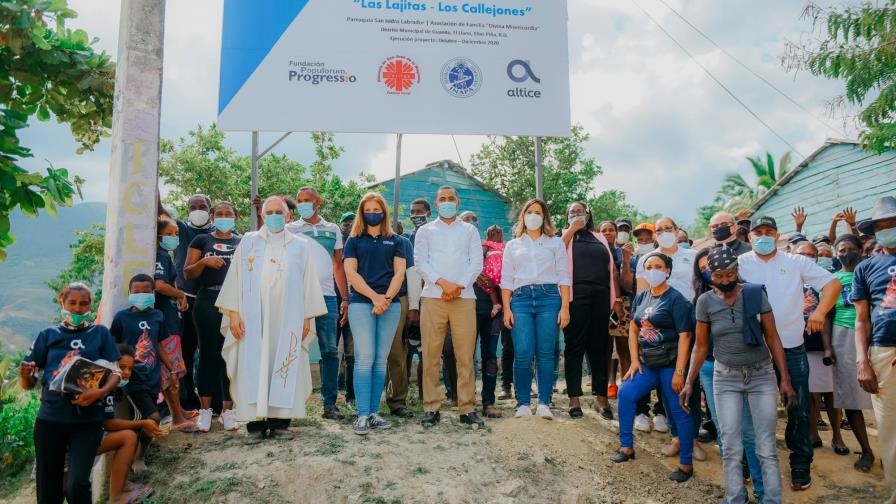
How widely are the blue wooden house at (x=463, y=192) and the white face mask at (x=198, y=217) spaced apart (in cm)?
1009

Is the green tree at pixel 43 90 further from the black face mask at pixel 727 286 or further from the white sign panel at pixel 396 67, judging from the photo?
the black face mask at pixel 727 286

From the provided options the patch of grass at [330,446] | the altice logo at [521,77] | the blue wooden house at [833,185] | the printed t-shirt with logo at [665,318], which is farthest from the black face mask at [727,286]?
the blue wooden house at [833,185]

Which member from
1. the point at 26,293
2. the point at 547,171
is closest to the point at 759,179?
the point at 547,171

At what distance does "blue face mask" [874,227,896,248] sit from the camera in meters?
4.43

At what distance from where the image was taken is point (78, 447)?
3.85 meters

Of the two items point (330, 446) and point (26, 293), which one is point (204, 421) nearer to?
point (330, 446)

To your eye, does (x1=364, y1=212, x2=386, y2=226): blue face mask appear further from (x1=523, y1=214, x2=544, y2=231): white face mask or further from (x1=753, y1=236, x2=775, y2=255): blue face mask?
(x1=753, y1=236, x2=775, y2=255): blue face mask

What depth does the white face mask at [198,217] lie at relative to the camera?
18.0ft

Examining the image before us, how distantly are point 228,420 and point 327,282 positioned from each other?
4.91 feet

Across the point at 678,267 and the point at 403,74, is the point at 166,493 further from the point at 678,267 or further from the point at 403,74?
the point at 403,74

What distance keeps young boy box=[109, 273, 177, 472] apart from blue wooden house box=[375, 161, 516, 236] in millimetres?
11137

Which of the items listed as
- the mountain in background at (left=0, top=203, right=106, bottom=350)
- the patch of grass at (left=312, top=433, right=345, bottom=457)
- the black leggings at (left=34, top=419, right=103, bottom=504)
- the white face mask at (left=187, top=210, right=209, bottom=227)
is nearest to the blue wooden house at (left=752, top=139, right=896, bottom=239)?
the patch of grass at (left=312, top=433, right=345, bottom=457)

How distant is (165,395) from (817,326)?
5334 mm

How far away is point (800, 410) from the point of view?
4.57m
